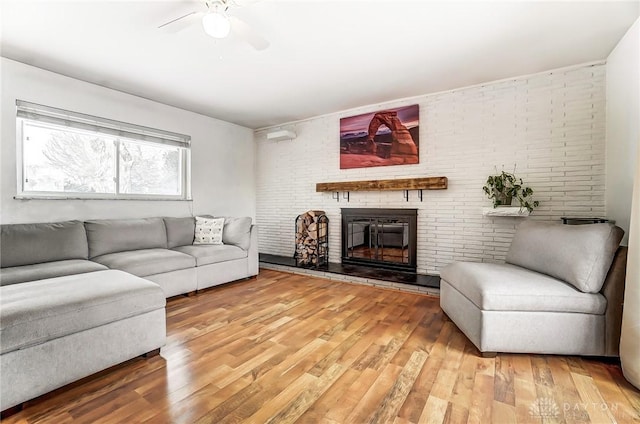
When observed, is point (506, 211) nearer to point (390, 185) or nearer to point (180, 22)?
point (390, 185)

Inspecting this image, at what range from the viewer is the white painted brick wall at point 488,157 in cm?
300

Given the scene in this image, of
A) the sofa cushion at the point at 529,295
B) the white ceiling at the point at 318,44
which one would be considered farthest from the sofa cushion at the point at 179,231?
the sofa cushion at the point at 529,295

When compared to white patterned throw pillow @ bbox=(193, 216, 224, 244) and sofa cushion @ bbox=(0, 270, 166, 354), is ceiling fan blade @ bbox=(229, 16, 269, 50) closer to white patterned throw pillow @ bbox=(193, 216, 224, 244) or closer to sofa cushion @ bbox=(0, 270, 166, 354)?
sofa cushion @ bbox=(0, 270, 166, 354)

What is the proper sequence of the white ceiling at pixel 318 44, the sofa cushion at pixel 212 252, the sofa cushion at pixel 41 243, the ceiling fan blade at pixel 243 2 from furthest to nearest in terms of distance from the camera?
1. the sofa cushion at pixel 212 252
2. the sofa cushion at pixel 41 243
3. the white ceiling at pixel 318 44
4. the ceiling fan blade at pixel 243 2

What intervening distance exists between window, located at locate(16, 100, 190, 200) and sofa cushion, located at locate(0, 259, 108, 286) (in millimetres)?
931

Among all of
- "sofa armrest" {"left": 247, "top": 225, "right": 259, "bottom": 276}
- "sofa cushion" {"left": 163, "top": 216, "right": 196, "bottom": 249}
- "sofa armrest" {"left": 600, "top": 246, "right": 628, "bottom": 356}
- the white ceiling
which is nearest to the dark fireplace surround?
"sofa armrest" {"left": 247, "top": 225, "right": 259, "bottom": 276}

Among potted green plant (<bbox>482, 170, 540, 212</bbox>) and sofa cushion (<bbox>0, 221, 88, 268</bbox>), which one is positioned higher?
potted green plant (<bbox>482, 170, 540, 212</bbox>)

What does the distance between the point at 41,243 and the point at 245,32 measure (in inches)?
109

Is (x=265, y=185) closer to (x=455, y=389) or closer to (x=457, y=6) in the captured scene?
(x=457, y=6)

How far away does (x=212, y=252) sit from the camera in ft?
11.8

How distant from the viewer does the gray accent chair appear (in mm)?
1870

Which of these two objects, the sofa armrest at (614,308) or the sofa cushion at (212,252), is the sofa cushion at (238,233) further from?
the sofa armrest at (614,308)

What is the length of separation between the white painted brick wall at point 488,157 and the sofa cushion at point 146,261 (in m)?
2.25

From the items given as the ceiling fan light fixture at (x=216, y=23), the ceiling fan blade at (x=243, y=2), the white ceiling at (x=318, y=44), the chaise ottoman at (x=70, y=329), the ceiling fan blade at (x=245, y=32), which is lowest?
the chaise ottoman at (x=70, y=329)
